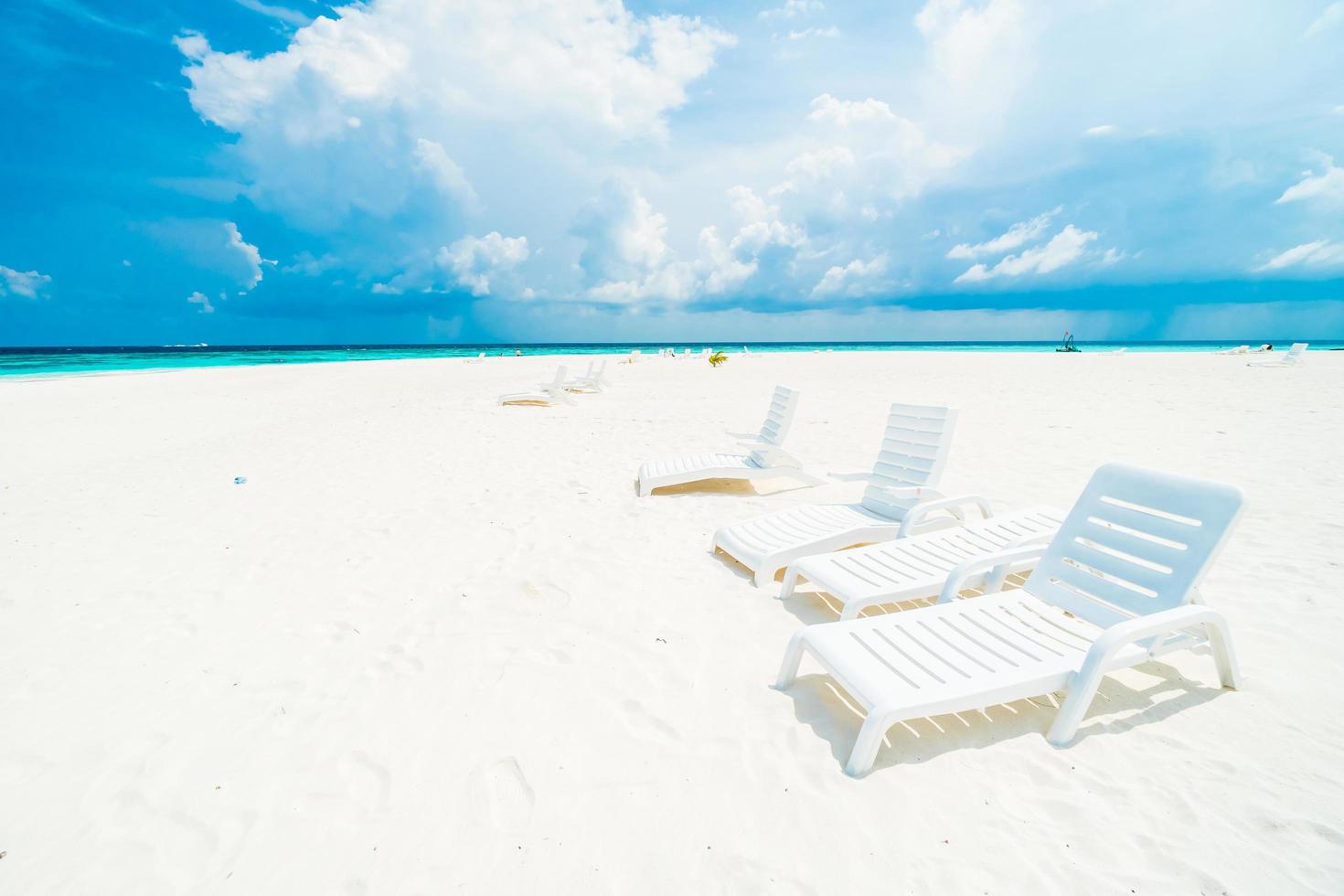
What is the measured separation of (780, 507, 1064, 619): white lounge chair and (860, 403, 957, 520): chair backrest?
2.03ft

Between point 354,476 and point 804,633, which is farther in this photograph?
point 354,476

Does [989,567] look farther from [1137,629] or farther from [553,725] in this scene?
[553,725]

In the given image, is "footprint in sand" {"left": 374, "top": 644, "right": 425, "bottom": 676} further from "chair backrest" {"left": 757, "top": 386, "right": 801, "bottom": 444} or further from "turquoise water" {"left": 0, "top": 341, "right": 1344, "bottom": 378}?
"turquoise water" {"left": 0, "top": 341, "right": 1344, "bottom": 378}

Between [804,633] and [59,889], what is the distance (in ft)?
9.24

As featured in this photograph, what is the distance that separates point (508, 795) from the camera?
227 cm

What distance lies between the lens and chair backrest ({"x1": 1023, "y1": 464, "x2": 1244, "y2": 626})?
2.73 metres

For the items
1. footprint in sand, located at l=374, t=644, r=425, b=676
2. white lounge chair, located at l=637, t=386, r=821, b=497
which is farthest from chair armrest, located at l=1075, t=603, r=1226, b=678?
white lounge chair, located at l=637, t=386, r=821, b=497

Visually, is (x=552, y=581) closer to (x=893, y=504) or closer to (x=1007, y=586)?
(x=893, y=504)

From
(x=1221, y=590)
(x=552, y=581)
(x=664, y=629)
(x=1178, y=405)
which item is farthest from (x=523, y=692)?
(x=1178, y=405)

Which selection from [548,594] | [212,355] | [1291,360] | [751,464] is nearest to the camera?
[548,594]

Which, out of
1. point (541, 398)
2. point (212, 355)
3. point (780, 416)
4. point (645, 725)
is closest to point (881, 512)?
point (780, 416)

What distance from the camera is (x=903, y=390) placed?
1694cm

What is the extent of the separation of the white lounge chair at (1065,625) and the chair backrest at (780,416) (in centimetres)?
314

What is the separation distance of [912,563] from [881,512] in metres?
1.10
